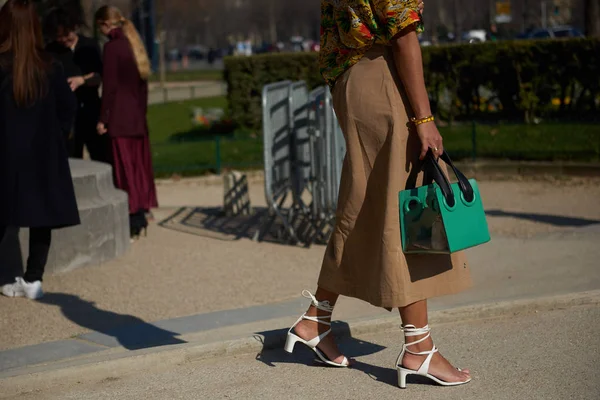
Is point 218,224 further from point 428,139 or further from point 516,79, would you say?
point 516,79

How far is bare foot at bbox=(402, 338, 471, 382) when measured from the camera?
4387mm

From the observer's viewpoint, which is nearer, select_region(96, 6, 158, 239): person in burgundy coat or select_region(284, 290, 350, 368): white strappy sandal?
select_region(284, 290, 350, 368): white strappy sandal

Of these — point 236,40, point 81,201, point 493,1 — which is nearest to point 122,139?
point 81,201

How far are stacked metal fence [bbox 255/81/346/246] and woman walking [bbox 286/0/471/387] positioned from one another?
3.69 metres

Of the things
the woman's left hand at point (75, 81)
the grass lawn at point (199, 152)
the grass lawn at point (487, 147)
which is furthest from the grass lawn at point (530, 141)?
the woman's left hand at point (75, 81)

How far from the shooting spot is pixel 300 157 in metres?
8.61

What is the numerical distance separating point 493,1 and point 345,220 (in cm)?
4575

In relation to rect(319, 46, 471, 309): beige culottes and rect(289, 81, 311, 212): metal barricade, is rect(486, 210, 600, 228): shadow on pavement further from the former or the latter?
rect(319, 46, 471, 309): beige culottes

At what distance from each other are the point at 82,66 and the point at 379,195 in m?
5.46

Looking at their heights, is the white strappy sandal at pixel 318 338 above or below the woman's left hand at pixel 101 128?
below

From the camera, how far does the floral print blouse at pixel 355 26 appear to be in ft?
13.4

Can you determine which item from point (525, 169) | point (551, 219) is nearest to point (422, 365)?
point (551, 219)

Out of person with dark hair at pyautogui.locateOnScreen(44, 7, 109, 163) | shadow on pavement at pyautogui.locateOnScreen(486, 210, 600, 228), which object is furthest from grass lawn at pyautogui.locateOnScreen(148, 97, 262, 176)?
shadow on pavement at pyautogui.locateOnScreen(486, 210, 600, 228)

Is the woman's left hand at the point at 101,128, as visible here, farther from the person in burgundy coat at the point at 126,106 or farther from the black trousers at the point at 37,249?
the black trousers at the point at 37,249
